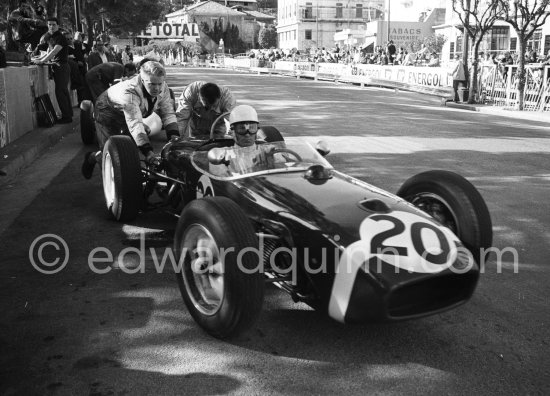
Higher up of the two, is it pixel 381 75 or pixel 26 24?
pixel 26 24

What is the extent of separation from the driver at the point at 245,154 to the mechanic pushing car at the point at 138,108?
1.48 meters

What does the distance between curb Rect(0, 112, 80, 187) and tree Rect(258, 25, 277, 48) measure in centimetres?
11422

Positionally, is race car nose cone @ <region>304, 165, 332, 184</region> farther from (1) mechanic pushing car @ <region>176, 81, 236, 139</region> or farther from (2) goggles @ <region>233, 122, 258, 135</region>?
(1) mechanic pushing car @ <region>176, 81, 236, 139</region>

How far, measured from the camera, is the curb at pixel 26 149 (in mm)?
8266

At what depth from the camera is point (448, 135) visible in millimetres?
12203

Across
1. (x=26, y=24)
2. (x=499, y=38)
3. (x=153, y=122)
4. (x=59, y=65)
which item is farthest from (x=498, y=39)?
(x=153, y=122)

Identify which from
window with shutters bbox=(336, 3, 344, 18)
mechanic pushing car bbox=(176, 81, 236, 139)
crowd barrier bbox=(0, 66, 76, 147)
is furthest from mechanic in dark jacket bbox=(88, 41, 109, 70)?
window with shutters bbox=(336, 3, 344, 18)

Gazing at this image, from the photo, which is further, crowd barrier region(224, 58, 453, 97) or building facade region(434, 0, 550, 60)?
building facade region(434, 0, 550, 60)

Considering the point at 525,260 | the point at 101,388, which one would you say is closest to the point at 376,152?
the point at 525,260

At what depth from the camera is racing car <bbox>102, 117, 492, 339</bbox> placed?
10.8ft

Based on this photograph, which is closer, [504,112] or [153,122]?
[153,122]

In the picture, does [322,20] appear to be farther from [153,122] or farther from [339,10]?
[153,122]

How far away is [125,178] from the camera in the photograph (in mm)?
5656

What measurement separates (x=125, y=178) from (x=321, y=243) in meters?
2.71
